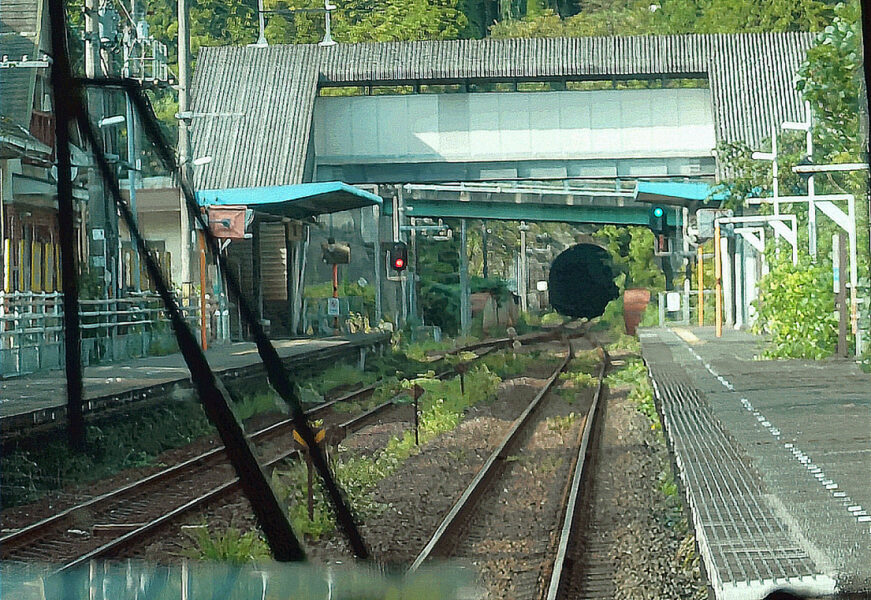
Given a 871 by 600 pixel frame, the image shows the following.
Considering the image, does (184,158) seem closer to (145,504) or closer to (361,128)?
(361,128)

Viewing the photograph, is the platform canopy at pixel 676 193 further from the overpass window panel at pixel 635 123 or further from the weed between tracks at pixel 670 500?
the weed between tracks at pixel 670 500

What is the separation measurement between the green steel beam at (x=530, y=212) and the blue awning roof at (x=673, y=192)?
21 millimetres

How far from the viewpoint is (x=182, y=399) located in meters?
1.54

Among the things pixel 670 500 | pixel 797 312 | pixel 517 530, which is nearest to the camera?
pixel 797 312

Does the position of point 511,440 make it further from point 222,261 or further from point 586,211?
point 222,261

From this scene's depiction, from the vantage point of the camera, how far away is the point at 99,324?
57.9 inches

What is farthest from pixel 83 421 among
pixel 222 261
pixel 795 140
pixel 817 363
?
pixel 817 363

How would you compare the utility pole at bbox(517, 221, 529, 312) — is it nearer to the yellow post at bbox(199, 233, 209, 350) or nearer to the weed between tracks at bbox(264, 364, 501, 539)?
the weed between tracks at bbox(264, 364, 501, 539)

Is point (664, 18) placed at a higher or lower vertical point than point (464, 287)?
Result: higher

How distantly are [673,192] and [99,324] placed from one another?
0.82 m

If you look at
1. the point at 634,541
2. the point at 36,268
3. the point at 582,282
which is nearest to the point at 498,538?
the point at 634,541

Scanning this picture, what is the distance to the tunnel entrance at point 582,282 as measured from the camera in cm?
168

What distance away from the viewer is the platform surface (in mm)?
1443

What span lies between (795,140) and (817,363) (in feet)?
1.88
